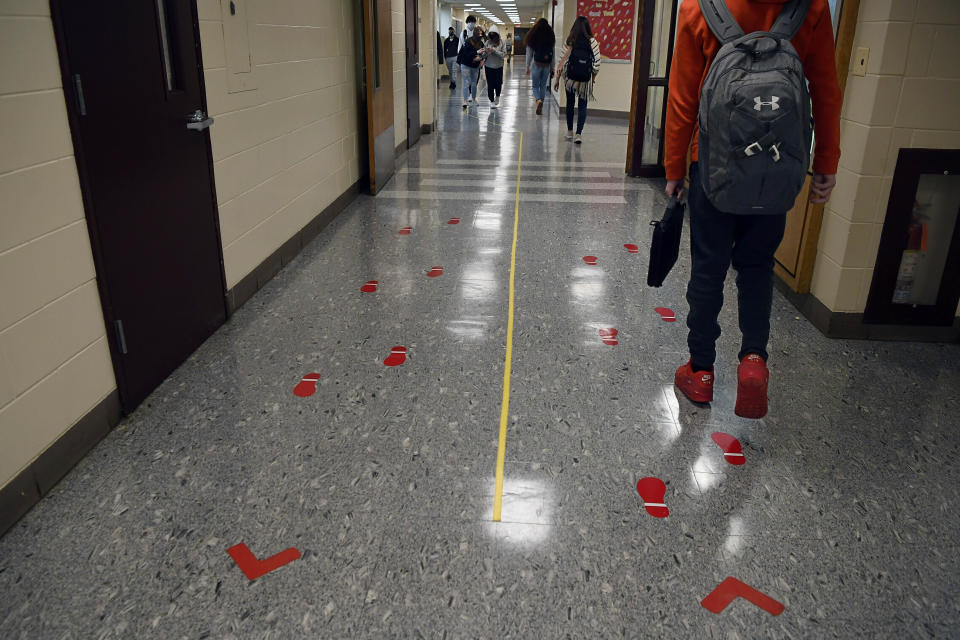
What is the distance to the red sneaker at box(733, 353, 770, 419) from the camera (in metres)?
2.10

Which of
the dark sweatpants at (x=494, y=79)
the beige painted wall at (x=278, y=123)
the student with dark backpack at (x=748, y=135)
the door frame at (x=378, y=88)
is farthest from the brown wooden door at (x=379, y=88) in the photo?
the dark sweatpants at (x=494, y=79)

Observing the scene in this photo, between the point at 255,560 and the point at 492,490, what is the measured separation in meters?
0.62

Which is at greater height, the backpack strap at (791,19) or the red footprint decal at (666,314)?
the backpack strap at (791,19)

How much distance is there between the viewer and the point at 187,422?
2.20 m

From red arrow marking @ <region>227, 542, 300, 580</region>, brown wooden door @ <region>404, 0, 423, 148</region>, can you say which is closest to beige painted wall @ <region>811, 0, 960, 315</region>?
red arrow marking @ <region>227, 542, 300, 580</region>

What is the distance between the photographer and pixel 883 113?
2.61m

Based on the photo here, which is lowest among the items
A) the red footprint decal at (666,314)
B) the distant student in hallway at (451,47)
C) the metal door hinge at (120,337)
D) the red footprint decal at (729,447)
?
the red footprint decal at (729,447)

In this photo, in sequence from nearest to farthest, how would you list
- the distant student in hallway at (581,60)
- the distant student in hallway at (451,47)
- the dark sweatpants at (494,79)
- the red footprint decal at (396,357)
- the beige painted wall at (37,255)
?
1. the beige painted wall at (37,255)
2. the red footprint decal at (396,357)
3. the distant student in hallway at (581,60)
4. the dark sweatpants at (494,79)
5. the distant student in hallway at (451,47)

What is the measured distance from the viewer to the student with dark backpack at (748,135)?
181 cm

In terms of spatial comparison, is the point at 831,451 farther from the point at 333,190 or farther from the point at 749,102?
the point at 333,190

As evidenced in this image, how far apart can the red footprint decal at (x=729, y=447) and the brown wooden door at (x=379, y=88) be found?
12.3 feet

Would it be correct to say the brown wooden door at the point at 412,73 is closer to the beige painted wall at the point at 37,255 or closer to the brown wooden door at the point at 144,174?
the brown wooden door at the point at 144,174

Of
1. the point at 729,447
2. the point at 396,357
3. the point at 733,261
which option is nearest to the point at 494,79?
the point at 396,357

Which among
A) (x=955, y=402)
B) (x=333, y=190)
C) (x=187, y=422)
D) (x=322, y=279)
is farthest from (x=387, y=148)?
(x=955, y=402)
